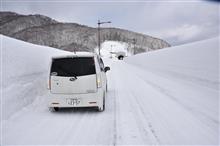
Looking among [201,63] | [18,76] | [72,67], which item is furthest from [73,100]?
[201,63]

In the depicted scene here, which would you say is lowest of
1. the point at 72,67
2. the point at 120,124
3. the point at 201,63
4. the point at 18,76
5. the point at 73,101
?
the point at 120,124

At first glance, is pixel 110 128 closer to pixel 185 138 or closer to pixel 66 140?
pixel 66 140

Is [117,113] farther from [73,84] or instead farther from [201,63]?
[201,63]

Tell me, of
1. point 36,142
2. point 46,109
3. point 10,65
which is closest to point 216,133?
point 36,142

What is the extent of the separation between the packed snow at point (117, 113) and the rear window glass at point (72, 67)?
868 millimetres

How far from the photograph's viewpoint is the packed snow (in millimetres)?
5562

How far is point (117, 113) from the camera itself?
7.83m

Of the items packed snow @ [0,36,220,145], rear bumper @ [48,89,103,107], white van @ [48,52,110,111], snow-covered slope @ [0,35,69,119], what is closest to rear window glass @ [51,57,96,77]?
white van @ [48,52,110,111]

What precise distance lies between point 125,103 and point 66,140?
420 centimetres

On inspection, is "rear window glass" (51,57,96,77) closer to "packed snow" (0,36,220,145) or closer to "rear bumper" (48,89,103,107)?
"rear bumper" (48,89,103,107)

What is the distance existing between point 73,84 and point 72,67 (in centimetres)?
53

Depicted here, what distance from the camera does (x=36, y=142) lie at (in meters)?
5.33

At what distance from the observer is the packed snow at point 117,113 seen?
5562 millimetres

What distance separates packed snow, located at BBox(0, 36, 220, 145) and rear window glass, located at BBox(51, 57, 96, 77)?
0.87 metres
